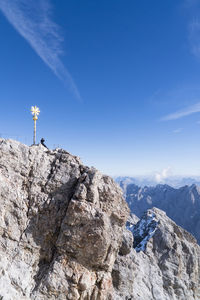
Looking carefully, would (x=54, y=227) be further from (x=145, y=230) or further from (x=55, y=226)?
(x=145, y=230)

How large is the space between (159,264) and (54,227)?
33.0 metres

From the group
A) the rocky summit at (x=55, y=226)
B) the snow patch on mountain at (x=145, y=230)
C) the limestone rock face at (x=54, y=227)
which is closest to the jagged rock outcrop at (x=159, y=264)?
the snow patch on mountain at (x=145, y=230)

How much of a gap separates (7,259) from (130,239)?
22.7m

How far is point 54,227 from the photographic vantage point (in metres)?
23.9

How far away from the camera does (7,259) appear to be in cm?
2078

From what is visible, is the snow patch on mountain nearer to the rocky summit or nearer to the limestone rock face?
the rocky summit

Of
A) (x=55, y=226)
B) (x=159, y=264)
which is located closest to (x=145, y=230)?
(x=159, y=264)

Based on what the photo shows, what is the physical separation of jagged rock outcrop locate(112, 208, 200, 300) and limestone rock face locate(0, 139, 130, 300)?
35.3 ft

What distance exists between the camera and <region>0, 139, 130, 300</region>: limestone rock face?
21.4m

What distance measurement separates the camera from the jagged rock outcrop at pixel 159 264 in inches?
1340

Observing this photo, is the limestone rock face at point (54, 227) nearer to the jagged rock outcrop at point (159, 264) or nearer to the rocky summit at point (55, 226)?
the rocky summit at point (55, 226)

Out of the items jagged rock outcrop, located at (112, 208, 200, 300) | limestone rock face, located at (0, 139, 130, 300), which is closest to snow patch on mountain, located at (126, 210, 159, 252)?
jagged rock outcrop, located at (112, 208, 200, 300)

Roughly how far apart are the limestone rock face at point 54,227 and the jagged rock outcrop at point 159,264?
10.8m

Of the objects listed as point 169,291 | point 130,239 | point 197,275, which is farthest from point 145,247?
point 197,275
